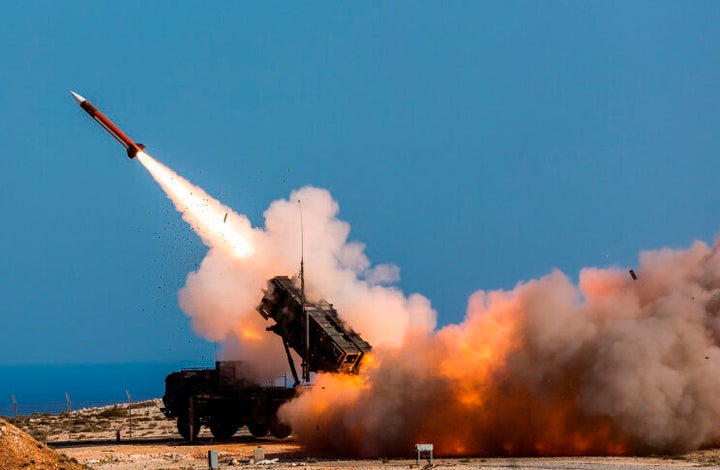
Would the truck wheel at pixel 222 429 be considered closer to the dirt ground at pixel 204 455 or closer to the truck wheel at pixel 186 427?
the dirt ground at pixel 204 455

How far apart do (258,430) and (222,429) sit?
119 cm

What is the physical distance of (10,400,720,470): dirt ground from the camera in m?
28.8

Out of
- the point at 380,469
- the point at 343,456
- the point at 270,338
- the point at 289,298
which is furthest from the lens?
the point at 270,338

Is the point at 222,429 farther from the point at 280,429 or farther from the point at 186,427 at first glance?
the point at 280,429

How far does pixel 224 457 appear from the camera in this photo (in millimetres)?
33156

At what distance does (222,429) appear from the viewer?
39750 millimetres

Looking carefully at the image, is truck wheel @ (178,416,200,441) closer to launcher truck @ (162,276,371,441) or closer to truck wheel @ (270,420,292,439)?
launcher truck @ (162,276,371,441)

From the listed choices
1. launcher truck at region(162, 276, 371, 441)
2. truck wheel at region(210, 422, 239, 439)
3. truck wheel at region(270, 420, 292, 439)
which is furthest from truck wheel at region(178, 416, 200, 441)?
truck wheel at region(270, 420, 292, 439)

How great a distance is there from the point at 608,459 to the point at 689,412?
97.6 inches

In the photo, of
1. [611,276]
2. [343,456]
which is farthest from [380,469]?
[611,276]

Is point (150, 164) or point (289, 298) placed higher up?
point (150, 164)

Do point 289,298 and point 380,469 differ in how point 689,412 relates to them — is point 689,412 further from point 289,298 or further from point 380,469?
point 289,298

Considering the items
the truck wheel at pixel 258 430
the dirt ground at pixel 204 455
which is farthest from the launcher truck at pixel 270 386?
the dirt ground at pixel 204 455

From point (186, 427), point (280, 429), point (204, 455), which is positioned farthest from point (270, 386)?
point (204, 455)
